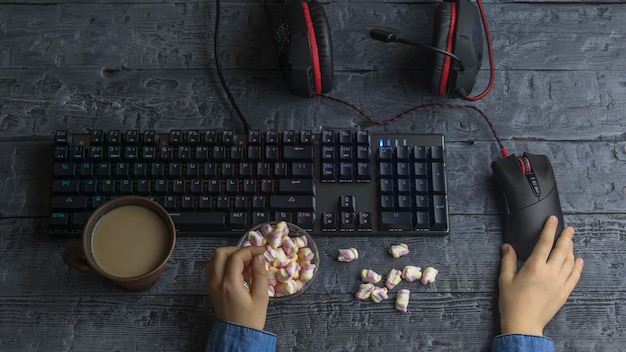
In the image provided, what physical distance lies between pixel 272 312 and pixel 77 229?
0.35m

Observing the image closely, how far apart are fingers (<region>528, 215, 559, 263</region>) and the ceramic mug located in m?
0.58

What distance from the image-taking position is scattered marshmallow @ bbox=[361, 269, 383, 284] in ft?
3.16

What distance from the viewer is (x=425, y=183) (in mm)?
961

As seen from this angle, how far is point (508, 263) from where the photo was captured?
96cm

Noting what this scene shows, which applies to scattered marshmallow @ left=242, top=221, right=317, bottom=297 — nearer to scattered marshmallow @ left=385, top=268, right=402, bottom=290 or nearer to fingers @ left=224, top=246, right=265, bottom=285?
fingers @ left=224, top=246, right=265, bottom=285

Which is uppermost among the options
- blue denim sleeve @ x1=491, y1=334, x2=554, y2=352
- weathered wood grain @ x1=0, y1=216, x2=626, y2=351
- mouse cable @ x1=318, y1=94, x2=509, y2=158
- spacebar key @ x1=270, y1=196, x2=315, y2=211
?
mouse cable @ x1=318, y1=94, x2=509, y2=158

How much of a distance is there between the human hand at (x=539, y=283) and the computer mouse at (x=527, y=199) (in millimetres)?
13

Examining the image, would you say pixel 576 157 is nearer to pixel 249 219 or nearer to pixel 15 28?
pixel 249 219

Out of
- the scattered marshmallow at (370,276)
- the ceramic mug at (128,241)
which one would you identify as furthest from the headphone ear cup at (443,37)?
the ceramic mug at (128,241)

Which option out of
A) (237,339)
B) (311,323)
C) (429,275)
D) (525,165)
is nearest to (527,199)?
(525,165)

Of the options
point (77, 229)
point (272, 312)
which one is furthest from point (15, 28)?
point (272, 312)

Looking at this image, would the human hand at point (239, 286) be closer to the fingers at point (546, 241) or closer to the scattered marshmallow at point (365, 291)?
the scattered marshmallow at point (365, 291)

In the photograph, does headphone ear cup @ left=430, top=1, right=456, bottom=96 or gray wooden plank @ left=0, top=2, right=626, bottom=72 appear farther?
gray wooden plank @ left=0, top=2, right=626, bottom=72

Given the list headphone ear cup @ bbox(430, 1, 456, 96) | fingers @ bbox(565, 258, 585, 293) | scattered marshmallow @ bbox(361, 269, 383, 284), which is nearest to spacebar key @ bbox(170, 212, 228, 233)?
scattered marshmallow @ bbox(361, 269, 383, 284)
